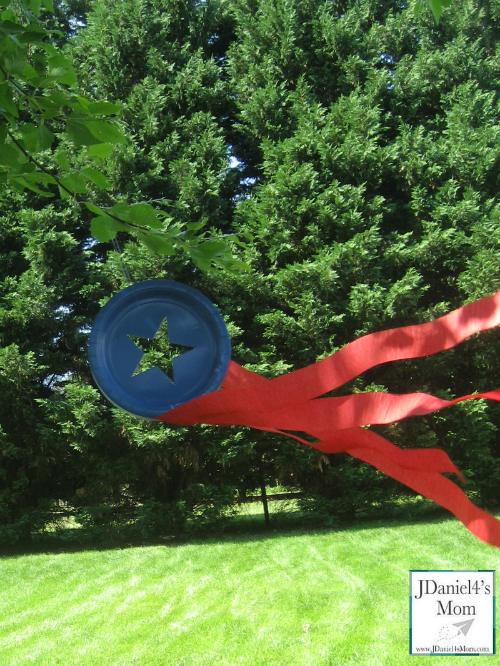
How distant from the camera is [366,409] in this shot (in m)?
1.39

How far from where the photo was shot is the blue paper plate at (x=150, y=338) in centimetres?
147

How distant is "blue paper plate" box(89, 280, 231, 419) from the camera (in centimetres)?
147

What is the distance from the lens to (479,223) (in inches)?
298

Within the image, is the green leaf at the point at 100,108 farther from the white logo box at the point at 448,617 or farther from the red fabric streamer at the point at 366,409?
the white logo box at the point at 448,617

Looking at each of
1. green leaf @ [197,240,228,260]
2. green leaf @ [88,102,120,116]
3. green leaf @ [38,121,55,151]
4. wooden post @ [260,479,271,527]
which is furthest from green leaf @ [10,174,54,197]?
wooden post @ [260,479,271,527]

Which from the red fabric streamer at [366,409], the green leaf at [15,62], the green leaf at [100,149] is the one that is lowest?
the red fabric streamer at [366,409]

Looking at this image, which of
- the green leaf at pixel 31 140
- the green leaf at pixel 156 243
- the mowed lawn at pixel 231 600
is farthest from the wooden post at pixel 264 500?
the green leaf at pixel 31 140

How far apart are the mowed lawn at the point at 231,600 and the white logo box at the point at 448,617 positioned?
7cm

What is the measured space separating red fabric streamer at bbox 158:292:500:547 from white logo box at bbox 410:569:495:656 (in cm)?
212

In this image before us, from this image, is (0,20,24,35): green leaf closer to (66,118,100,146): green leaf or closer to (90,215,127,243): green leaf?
(66,118,100,146): green leaf

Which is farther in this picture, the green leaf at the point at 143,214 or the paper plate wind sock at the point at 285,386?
the green leaf at the point at 143,214

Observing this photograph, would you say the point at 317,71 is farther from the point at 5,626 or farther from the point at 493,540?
the point at 493,540

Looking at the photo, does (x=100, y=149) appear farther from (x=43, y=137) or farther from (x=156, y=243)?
(x=156, y=243)

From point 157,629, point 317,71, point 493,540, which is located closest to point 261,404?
point 493,540
